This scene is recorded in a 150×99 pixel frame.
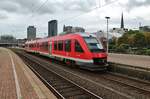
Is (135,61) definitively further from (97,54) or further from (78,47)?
(97,54)

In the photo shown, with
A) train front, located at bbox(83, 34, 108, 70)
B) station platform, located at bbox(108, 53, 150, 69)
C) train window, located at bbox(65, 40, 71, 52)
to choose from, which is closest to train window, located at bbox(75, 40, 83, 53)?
train front, located at bbox(83, 34, 108, 70)

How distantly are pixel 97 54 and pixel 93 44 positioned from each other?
50.3 inches

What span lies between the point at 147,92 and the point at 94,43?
9.90 metres

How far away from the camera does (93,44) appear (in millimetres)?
22859

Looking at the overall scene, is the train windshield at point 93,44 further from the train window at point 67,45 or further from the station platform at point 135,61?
the station platform at point 135,61

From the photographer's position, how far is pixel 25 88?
14594 mm

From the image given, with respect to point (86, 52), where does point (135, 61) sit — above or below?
below

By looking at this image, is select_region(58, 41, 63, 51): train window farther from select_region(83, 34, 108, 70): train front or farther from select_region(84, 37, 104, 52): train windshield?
select_region(83, 34, 108, 70): train front

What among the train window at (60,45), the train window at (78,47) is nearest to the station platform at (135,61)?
the train window at (78,47)

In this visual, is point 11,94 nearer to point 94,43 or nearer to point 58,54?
point 94,43

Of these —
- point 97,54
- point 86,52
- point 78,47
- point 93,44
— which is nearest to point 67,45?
point 78,47

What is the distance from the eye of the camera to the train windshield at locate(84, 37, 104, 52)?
22.3 meters

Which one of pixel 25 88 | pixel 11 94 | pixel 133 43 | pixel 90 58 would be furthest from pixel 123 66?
pixel 133 43

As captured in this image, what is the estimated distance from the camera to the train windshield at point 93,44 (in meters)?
22.3
